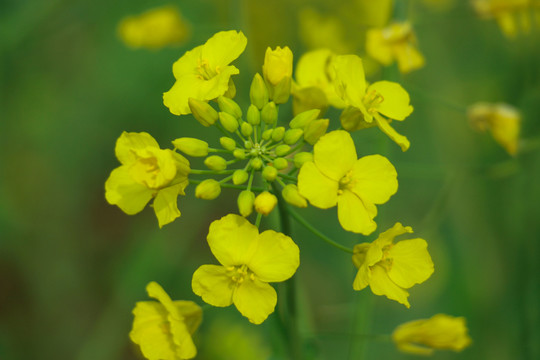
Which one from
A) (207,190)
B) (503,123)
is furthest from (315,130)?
(503,123)

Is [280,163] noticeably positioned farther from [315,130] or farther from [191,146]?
[191,146]

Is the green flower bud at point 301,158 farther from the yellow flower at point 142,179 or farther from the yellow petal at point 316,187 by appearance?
the yellow flower at point 142,179

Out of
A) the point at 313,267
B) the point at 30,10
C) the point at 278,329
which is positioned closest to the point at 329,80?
the point at 278,329

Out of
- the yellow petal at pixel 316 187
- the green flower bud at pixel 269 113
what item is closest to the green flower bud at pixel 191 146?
the green flower bud at pixel 269 113

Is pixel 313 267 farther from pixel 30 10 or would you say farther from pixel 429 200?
pixel 30 10

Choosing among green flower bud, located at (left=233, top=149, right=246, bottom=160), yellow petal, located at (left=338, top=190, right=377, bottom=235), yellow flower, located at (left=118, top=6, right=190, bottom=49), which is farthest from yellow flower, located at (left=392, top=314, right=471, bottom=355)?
yellow flower, located at (left=118, top=6, right=190, bottom=49)

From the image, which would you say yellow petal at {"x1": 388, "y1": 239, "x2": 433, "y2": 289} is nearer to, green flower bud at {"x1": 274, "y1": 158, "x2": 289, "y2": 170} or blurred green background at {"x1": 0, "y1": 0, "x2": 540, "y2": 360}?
green flower bud at {"x1": 274, "y1": 158, "x2": 289, "y2": 170}
